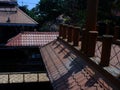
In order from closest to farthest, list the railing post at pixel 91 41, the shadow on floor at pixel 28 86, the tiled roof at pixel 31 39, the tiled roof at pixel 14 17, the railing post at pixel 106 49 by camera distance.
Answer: the railing post at pixel 106 49 < the railing post at pixel 91 41 < the shadow on floor at pixel 28 86 < the tiled roof at pixel 31 39 < the tiled roof at pixel 14 17

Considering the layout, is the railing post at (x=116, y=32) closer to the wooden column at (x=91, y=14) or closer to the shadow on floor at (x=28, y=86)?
the wooden column at (x=91, y=14)

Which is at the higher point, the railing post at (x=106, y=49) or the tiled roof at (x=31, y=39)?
the railing post at (x=106, y=49)

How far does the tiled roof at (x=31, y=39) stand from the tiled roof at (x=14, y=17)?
1032mm

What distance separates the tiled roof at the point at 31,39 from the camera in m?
22.0

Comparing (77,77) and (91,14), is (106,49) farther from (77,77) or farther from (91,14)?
(91,14)

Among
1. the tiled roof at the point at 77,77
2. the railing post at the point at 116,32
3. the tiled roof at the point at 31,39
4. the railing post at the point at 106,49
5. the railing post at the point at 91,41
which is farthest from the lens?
the tiled roof at the point at 31,39

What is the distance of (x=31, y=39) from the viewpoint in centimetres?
2277

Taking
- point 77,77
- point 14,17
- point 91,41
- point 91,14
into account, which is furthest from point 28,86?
point 14,17

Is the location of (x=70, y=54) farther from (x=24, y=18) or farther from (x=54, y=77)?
(x=24, y=18)

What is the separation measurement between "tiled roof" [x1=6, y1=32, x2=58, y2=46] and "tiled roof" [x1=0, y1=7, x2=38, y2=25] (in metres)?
1.03

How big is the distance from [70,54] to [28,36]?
41.8 ft

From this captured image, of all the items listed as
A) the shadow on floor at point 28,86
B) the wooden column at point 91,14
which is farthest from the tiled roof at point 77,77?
the shadow on floor at point 28,86

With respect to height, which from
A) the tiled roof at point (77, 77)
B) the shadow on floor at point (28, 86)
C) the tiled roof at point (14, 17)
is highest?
the tiled roof at point (14, 17)

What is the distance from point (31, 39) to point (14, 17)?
224cm
